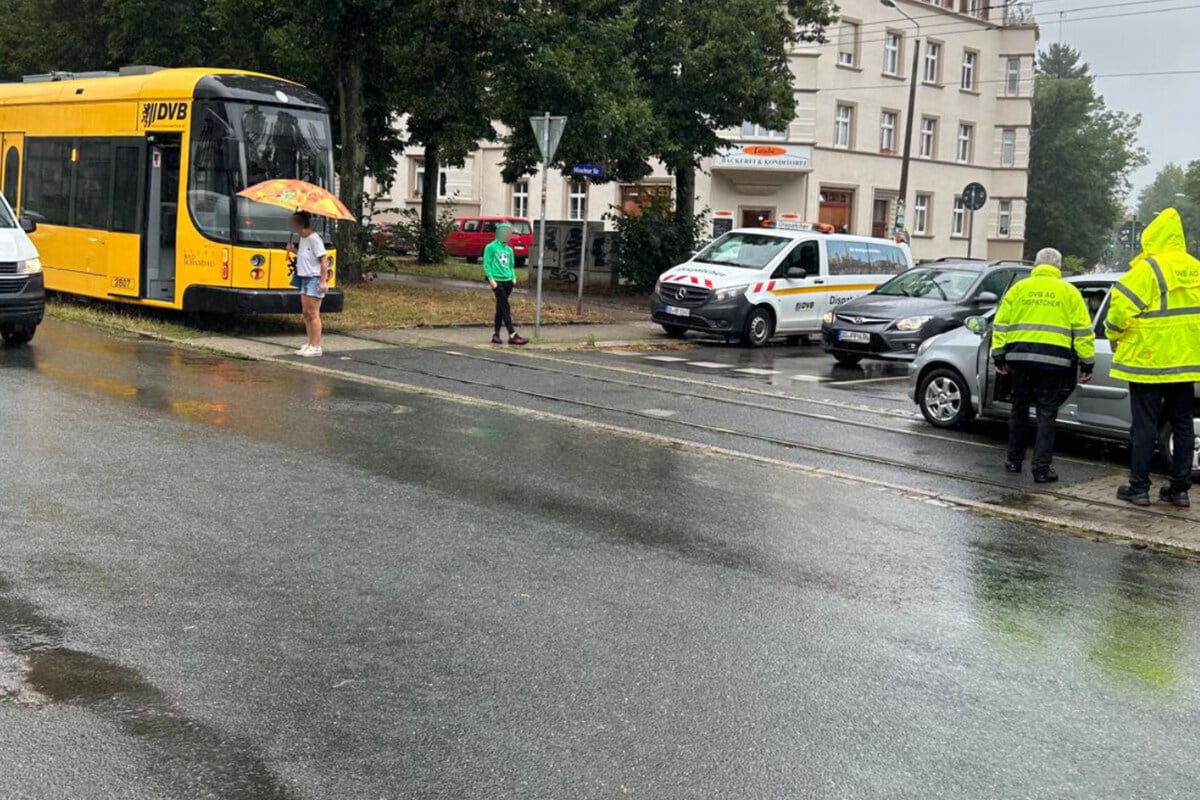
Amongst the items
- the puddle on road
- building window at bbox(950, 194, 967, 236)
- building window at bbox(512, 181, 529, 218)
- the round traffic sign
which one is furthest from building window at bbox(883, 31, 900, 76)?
the puddle on road

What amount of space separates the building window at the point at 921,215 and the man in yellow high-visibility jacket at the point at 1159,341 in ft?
148

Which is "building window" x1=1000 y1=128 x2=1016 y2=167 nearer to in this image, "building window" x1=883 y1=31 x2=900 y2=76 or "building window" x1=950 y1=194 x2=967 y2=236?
"building window" x1=950 y1=194 x2=967 y2=236

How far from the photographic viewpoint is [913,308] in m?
18.3

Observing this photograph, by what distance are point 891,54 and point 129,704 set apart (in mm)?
50698

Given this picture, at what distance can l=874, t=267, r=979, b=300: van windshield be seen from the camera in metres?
18.8

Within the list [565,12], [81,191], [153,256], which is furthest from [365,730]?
[565,12]

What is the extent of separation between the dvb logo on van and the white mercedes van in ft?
11.4

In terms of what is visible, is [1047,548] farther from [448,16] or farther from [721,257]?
[448,16]

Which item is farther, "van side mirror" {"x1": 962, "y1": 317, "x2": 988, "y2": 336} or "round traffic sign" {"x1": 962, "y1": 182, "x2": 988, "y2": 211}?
"round traffic sign" {"x1": 962, "y1": 182, "x2": 988, "y2": 211}

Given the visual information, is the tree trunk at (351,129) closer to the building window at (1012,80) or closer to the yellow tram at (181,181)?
the yellow tram at (181,181)

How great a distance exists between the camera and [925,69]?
53250 millimetres

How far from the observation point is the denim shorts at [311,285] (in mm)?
15320

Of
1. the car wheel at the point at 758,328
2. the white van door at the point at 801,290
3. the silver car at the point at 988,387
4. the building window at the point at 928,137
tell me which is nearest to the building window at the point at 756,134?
the building window at the point at 928,137

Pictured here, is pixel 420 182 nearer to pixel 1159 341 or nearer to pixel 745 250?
pixel 745 250
